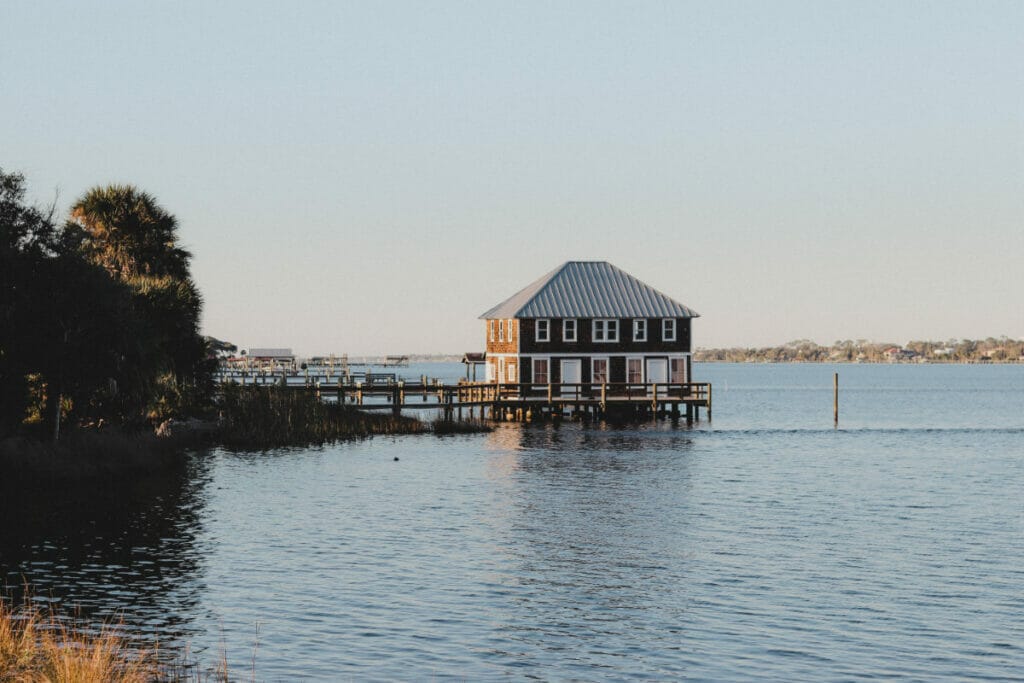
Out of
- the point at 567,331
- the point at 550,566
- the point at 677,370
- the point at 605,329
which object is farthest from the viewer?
the point at 677,370

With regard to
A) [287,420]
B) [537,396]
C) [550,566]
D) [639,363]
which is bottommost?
[550,566]

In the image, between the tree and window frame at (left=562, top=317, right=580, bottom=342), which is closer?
the tree

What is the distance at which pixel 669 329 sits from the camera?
3145 inches

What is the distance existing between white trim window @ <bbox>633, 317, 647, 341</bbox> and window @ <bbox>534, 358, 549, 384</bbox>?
5996 mm

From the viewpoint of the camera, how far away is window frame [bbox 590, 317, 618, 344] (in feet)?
259

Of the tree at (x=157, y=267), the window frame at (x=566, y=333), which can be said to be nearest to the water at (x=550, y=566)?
the tree at (x=157, y=267)

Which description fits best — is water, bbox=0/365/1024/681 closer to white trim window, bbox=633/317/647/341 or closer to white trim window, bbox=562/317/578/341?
white trim window, bbox=562/317/578/341

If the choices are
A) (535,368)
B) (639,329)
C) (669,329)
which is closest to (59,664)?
(535,368)

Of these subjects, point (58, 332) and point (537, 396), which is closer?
point (58, 332)

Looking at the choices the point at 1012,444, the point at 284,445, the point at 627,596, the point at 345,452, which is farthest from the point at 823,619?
the point at 1012,444

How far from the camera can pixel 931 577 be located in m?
25.1

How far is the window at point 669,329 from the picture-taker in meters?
79.8

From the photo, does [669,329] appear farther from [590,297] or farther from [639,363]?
[590,297]

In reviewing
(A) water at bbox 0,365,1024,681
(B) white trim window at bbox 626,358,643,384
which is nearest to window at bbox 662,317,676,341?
(B) white trim window at bbox 626,358,643,384
